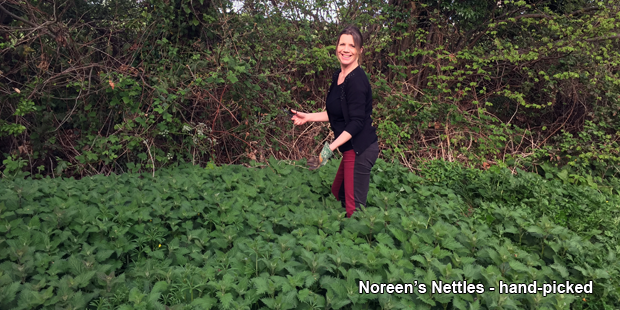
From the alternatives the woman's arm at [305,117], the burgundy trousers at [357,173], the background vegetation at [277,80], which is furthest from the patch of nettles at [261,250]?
the background vegetation at [277,80]

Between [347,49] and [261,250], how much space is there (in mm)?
1810

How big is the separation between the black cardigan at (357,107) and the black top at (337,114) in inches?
3.0

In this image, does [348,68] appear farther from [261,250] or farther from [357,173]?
[261,250]

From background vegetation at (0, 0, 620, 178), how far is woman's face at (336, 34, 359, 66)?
2552 mm

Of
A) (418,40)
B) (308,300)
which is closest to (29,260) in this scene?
(308,300)

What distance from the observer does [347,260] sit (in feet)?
9.46

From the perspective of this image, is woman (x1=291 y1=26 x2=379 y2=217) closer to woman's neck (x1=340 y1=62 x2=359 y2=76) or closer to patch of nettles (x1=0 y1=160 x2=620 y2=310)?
woman's neck (x1=340 y1=62 x2=359 y2=76)

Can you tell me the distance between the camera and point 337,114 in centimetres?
382

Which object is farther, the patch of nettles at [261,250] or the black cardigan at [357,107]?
the black cardigan at [357,107]

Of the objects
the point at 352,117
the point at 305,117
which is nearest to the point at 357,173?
the point at 352,117

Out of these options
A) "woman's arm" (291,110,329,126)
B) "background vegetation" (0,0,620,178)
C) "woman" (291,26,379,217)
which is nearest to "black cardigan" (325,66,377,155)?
"woman" (291,26,379,217)

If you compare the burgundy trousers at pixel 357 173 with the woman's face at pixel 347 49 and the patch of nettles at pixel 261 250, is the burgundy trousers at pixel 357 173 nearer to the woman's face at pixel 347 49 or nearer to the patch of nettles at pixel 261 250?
the patch of nettles at pixel 261 250

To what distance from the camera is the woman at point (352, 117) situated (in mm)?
3566

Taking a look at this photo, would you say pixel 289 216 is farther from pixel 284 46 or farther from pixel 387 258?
pixel 284 46
